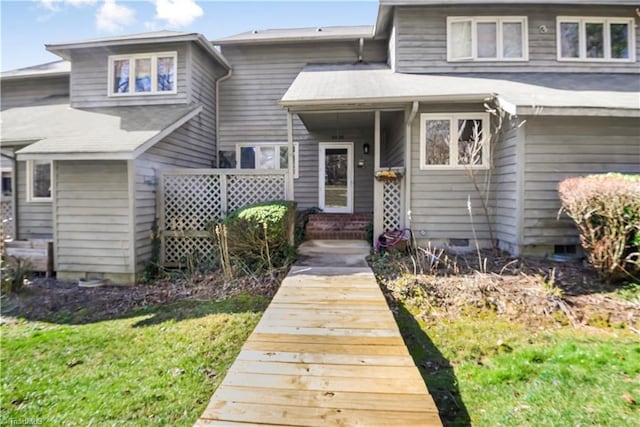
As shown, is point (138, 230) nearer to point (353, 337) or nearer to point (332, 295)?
point (332, 295)

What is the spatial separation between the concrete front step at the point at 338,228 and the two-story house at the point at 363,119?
1.09 m

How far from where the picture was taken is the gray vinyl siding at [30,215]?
332 inches

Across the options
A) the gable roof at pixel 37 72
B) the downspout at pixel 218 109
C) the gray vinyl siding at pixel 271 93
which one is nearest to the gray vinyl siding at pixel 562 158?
the gray vinyl siding at pixel 271 93

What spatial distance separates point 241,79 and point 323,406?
10.8 metres

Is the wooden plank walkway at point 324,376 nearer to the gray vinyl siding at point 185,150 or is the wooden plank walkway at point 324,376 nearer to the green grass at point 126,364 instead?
the green grass at point 126,364

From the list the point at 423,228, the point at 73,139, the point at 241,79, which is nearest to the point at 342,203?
the point at 423,228

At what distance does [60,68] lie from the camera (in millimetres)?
10969

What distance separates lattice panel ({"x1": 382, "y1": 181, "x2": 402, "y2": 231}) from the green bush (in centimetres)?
227

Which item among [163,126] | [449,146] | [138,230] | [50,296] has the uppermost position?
[163,126]

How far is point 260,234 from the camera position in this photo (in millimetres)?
5789

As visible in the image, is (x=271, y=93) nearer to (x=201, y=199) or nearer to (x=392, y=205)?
(x=201, y=199)

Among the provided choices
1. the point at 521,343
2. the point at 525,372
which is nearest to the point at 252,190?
the point at 521,343

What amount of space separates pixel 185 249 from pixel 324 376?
18.2 feet

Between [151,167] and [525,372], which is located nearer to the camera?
[525,372]
